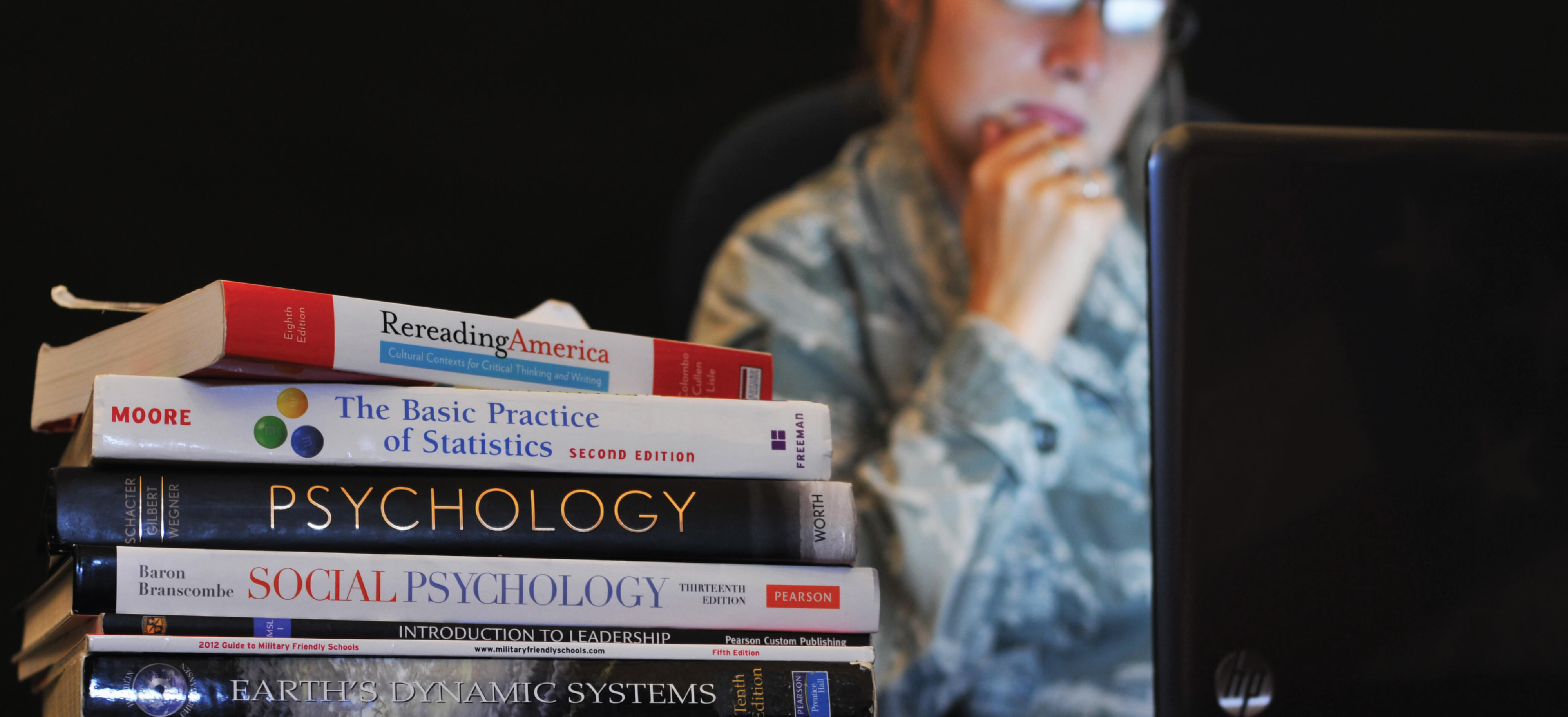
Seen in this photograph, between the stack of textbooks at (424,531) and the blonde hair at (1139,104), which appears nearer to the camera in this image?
the stack of textbooks at (424,531)

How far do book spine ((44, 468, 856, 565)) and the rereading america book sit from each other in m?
0.04

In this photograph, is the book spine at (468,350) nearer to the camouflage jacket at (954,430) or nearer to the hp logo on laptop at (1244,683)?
the hp logo on laptop at (1244,683)

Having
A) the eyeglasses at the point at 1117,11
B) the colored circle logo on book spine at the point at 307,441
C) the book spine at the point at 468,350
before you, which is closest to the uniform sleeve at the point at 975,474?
the eyeglasses at the point at 1117,11

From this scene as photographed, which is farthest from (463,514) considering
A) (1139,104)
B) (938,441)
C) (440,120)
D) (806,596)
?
(440,120)

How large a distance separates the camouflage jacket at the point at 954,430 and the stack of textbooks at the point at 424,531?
1.50 feet

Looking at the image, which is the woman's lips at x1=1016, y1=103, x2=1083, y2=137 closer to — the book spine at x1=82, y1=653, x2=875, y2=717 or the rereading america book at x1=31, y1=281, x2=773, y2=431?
the rereading america book at x1=31, y1=281, x2=773, y2=431

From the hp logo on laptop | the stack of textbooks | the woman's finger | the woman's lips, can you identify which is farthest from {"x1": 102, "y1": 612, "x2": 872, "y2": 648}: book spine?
the woman's lips

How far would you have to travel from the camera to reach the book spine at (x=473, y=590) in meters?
0.46

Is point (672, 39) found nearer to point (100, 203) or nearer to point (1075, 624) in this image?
point (100, 203)

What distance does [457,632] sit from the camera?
0.48m

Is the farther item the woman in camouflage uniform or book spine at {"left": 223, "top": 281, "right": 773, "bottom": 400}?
the woman in camouflage uniform

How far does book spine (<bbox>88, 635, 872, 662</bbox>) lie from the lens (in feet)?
1.50

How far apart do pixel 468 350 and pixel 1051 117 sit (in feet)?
2.77

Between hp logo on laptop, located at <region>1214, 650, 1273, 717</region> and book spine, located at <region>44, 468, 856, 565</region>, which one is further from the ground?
book spine, located at <region>44, 468, 856, 565</region>
